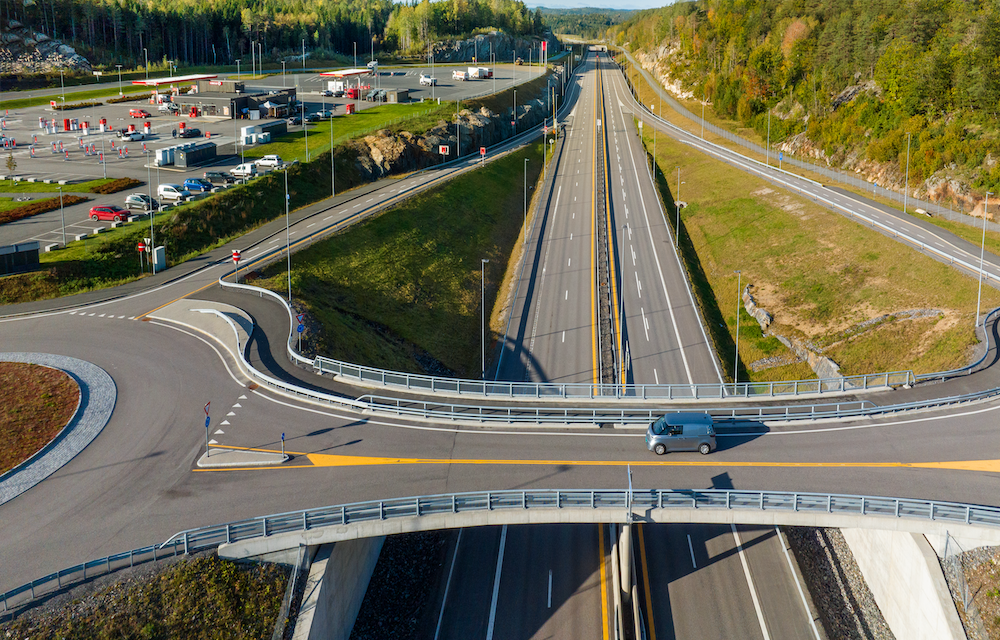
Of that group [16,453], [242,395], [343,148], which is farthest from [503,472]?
[343,148]

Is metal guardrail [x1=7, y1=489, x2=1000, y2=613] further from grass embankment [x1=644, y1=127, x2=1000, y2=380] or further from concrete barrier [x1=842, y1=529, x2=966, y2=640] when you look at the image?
grass embankment [x1=644, y1=127, x2=1000, y2=380]

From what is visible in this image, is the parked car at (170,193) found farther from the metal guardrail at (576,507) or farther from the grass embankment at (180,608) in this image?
the grass embankment at (180,608)

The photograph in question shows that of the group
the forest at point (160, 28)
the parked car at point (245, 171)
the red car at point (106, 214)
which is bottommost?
the red car at point (106, 214)

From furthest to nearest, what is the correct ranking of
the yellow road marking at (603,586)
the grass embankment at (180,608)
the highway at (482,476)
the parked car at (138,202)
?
the parked car at (138,202)
the yellow road marking at (603,586)
the highway at (482,476)
the grass embankment at (180,608)

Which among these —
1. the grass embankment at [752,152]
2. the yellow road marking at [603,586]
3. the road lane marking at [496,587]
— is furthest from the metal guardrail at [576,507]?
the grass embankment at [752,152]

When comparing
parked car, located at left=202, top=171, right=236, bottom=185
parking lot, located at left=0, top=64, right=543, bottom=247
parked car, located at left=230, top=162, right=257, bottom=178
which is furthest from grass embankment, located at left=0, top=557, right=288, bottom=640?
parked car, located at left=230, top=162, right=257, bottom=178

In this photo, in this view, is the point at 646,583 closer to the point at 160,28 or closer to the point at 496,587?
the point at 496,587
